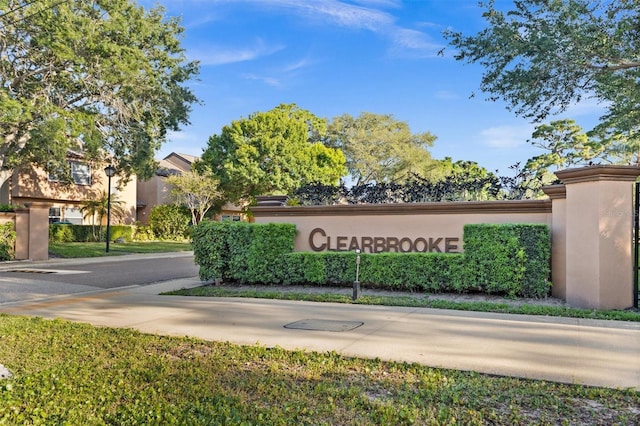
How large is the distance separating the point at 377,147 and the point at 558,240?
118 ft

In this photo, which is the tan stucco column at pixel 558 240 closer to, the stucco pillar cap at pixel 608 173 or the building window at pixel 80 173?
the stucco pillar cap at pixel 608 173

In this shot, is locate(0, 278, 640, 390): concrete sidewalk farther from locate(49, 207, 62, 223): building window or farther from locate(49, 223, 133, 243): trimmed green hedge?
locate(49, 207, 62, 223): building window

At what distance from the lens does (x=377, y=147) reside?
4453cm

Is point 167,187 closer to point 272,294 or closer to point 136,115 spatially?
point 136,115

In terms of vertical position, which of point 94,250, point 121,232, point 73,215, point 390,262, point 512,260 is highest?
point 73,215

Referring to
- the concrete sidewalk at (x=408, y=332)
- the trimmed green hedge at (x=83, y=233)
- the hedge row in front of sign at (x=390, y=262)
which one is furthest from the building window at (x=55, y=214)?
the concrete sidewalk at (x=408, y=332)

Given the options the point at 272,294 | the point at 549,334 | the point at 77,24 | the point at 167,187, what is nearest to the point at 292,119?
the point at 167,187

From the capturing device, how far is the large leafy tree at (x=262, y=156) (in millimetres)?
34781

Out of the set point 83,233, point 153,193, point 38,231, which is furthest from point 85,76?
point 153,193

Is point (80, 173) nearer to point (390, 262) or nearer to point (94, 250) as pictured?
point (94, 250)

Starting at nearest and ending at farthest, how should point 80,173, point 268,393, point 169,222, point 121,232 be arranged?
point 268,393
point 121,232
point 80,173
point 169,222

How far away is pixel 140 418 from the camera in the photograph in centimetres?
366

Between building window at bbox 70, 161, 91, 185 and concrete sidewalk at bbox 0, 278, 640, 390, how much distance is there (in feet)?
88.3

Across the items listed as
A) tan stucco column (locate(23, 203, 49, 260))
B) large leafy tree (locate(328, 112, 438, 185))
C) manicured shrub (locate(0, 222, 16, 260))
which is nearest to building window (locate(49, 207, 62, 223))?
tan stucco column (locate(23, 203, 49, 260))
